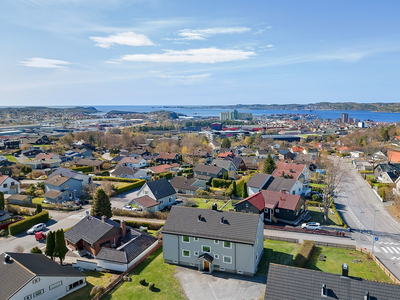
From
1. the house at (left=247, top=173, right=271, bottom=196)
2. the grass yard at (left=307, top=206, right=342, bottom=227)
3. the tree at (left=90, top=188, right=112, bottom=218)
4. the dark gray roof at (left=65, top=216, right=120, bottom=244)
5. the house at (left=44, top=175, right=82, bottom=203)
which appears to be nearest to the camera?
the dark gray roof at (left=65, top=216, right=120, bottom=244)

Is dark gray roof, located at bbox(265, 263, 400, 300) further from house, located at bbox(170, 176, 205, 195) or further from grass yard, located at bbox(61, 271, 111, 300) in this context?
house, located at bbox(170, 176, 205, 195)

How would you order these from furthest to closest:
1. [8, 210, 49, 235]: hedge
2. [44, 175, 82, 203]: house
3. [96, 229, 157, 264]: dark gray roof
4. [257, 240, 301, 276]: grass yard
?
[44, 175, 82, 203]: house, [8, 210, 49, 235]: hedge, [257, 240, 301, 276]: grass yard, [96, 229, 157, 264]: dark gray roof

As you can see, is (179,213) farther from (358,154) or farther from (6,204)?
(358,154)

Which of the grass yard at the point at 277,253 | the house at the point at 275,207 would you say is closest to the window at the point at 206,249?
the grass yard at the point at 277,253

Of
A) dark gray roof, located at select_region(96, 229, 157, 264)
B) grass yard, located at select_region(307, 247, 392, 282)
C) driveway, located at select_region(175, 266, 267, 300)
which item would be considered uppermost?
dark gray roof, located at select_region(96, 229, 157, 264)

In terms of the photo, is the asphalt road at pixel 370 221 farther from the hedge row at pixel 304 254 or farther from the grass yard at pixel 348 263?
the hedge row at pixel 304 254

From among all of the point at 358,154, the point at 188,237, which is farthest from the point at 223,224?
the point at 358,154

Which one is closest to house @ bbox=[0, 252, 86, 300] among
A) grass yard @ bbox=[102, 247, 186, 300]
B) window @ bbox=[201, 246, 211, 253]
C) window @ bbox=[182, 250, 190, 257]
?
grass yard @ bbox=[102, 247, 186, 300]
